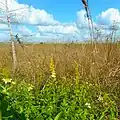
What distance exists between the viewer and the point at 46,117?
12.3ft

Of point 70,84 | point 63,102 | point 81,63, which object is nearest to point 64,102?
point 63,102

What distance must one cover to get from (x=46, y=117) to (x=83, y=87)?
114cm

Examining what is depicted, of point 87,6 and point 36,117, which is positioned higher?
point 87,6

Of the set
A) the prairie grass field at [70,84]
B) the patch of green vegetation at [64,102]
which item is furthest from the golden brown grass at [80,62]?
the patch of green vegetation at [64,102]

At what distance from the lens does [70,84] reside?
203 inches

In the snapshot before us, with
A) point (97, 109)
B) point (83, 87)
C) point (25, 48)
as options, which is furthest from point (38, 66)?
point (97, 109)

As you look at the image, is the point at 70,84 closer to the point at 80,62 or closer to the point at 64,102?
the point at 80,62

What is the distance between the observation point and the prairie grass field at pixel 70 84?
3.96m

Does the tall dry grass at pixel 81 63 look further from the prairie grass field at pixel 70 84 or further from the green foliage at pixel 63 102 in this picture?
the green foliage at pixel 63 102

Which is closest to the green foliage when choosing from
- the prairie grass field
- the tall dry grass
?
the prairie grass field

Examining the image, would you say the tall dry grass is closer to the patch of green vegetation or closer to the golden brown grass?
the golden brown grass

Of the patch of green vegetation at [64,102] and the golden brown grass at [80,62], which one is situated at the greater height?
the golden brown grass at [80,62]

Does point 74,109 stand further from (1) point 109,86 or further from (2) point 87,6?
(2) point 87,6

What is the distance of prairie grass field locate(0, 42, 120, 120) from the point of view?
13.0ft
